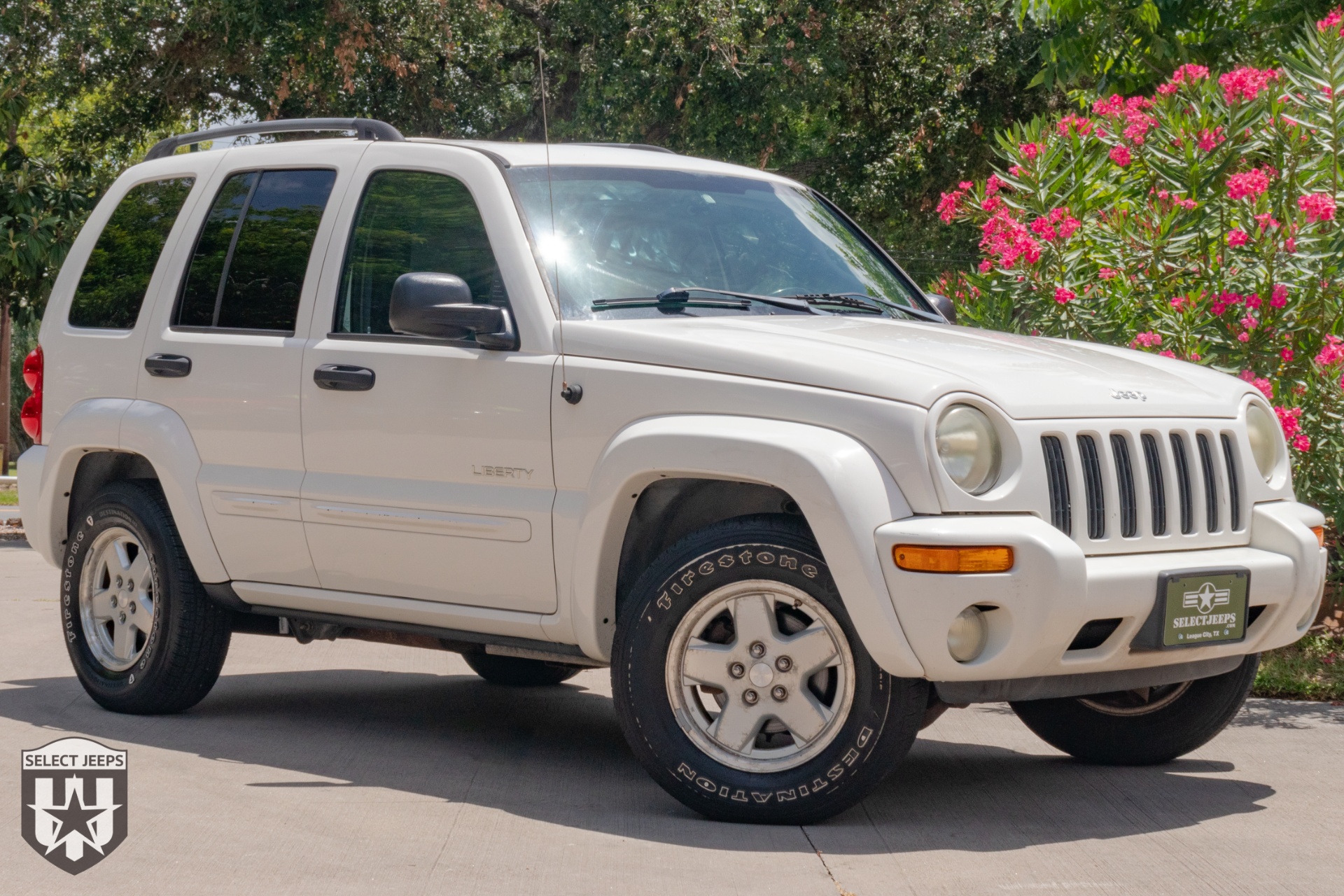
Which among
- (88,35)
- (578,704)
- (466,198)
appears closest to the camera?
(466,198)

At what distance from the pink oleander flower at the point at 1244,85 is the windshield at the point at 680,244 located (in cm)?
244

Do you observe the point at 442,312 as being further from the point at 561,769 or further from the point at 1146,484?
the point at 1146,484

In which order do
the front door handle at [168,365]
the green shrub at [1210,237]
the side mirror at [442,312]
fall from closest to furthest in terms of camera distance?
the side mirror at [442,312] → the front door handle at [168,365] → the green shrub at [1210,237]

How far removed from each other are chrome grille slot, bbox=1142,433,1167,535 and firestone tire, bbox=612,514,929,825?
84 cm

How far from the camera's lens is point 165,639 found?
21.3ft

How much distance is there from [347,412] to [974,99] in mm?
15656

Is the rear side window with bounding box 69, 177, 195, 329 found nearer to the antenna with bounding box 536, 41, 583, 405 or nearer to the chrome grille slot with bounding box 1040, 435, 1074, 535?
the antenna with bounding box 536, 41, 583, 405

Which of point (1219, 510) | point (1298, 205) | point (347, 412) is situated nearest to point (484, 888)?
point (347, 412)

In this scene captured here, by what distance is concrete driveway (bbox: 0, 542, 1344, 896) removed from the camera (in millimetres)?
4336

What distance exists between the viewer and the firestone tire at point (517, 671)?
7619mm

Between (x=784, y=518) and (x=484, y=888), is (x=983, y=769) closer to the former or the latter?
(x=784, y=518)

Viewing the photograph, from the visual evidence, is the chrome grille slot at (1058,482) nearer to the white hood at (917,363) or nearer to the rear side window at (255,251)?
the white hood at (917,363)

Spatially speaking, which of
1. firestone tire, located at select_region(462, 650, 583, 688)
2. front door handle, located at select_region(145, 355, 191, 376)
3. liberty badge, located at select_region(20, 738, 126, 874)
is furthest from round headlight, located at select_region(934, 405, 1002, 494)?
firestone tire, located at select_region(462, 650, 583, 688)

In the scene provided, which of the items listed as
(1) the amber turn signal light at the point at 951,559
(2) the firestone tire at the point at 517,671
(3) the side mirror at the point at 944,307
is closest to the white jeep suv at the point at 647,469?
(1) the amber turn signal light at the point at 951,559
